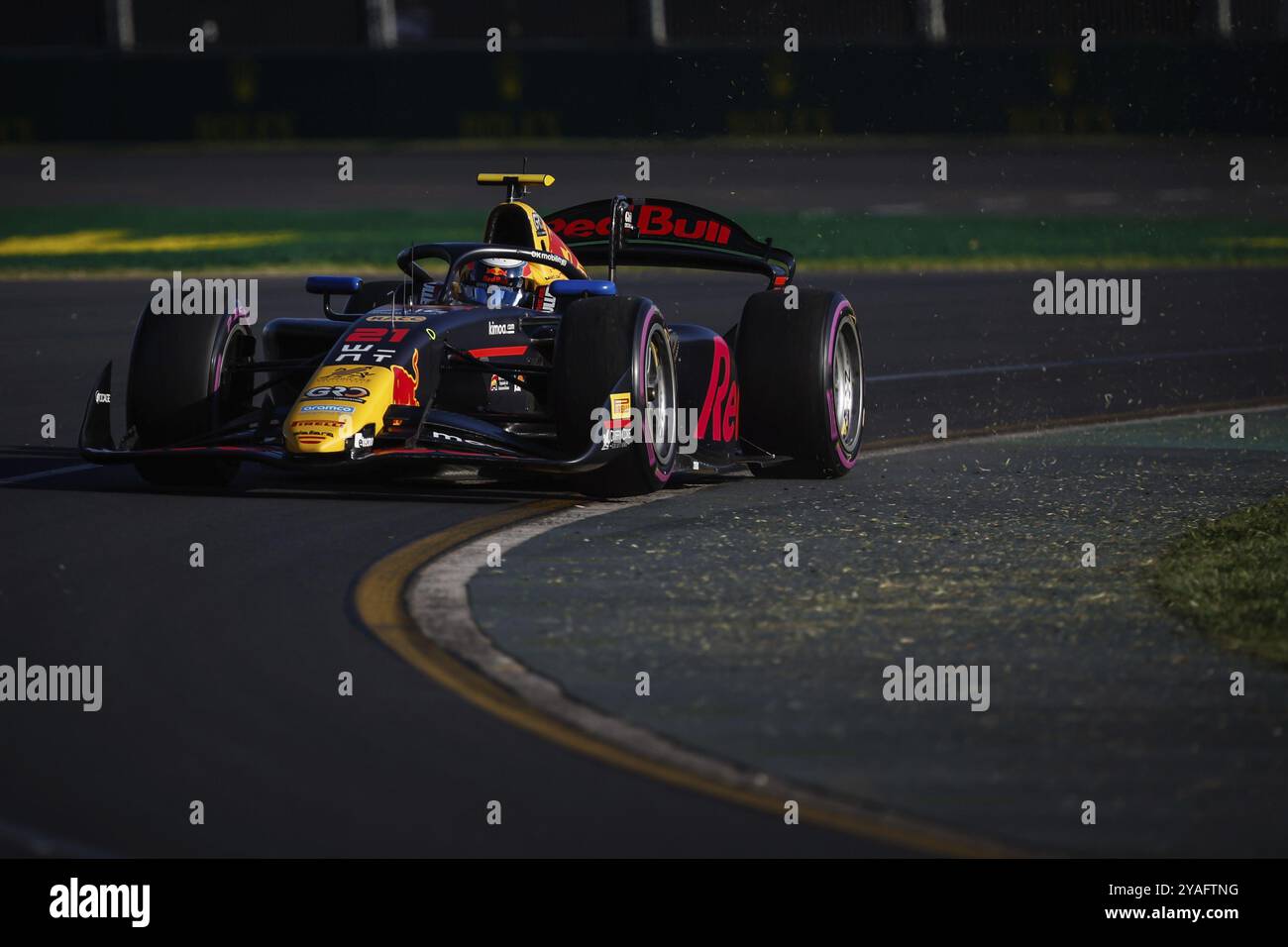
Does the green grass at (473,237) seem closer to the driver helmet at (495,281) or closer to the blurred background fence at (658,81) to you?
the blurred background fence at (658,81)

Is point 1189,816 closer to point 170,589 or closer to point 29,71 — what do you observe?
point 170,589

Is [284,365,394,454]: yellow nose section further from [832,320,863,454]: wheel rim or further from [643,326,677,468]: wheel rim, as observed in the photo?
[832,320,863,454]: wheel rim

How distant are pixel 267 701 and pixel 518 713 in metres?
0.72

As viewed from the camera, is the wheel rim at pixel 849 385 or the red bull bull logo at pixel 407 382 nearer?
the red bull bull logo at pixel 407 382

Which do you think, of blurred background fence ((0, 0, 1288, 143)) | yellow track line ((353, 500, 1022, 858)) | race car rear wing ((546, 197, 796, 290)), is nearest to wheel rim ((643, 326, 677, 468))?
yellow track line ((353, 500, 1022, 858))

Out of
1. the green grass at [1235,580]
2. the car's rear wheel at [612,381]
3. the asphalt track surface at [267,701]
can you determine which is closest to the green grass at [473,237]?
the asphalt track surface at [267,701]

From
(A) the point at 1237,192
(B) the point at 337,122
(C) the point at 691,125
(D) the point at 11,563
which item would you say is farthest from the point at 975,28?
(D) the point at 11,563

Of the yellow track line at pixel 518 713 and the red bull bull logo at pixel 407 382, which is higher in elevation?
the red bull bull logo at pixel 407 382

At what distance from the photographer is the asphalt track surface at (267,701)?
5367 millimetres

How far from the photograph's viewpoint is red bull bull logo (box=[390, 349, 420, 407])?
10.0 meters

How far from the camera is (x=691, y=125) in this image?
130 feet

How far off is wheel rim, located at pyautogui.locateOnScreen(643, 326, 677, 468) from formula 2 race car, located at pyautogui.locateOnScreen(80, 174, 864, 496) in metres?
0.01

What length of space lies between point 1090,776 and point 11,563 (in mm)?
4562

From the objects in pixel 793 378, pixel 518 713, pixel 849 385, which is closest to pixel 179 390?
pixel 793 378
